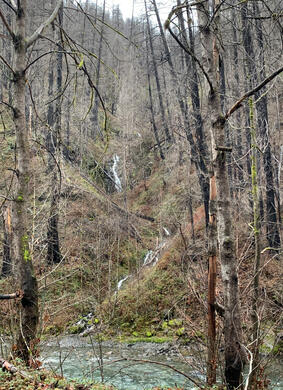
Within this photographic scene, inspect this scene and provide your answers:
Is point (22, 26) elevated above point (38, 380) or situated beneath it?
elevated above

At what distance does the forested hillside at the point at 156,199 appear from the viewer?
4.14 meters

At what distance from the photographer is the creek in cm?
741

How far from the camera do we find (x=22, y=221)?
4.11 m

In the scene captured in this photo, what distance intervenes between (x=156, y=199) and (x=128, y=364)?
15.5 m

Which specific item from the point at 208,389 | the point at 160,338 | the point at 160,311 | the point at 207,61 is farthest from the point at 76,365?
the point at 207,61

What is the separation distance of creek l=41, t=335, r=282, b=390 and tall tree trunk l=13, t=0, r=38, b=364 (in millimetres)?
1988

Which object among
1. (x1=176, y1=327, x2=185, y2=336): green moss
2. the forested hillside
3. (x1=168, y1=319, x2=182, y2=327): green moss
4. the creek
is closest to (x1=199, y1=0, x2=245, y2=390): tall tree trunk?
the forested hillside

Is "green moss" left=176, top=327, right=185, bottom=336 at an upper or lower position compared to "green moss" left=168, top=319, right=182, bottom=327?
lower

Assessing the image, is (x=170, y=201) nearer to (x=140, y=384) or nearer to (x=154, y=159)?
(x=154, y=159)

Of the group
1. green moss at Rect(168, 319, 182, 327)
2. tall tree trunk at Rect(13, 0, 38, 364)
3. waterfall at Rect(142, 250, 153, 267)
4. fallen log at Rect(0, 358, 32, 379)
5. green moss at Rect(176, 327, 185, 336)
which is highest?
tall tree trunk at Rect(13, 0, 38, 364)

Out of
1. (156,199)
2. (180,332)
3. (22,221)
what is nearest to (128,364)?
(22,221)

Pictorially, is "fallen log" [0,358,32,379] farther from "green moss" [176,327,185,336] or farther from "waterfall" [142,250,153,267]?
"waterfall" [142,250,153,267]

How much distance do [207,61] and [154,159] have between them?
21433 mm

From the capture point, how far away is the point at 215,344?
4.51m
